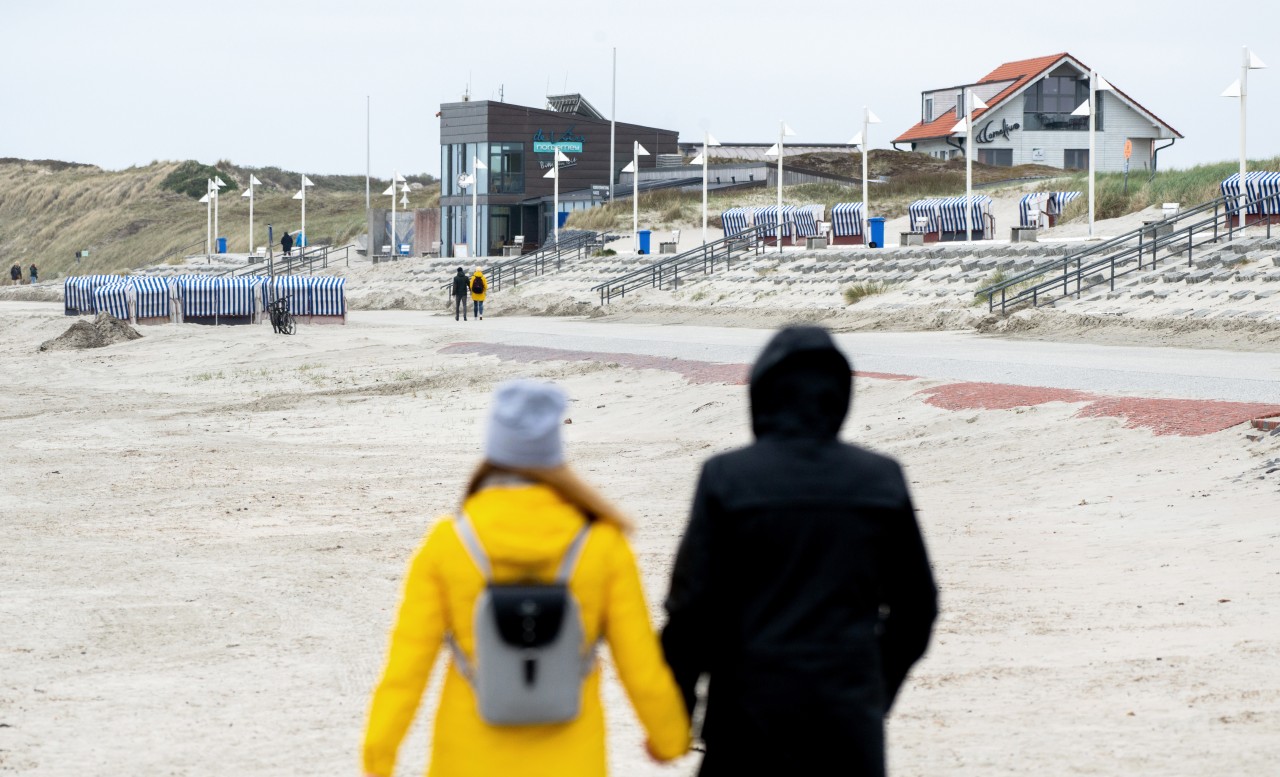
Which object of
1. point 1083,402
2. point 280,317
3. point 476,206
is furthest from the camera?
point 476,206

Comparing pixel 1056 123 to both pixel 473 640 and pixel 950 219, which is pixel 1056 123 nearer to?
pixel 950 219

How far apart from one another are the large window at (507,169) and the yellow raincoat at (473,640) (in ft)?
232

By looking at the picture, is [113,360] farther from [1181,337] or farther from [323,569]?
[323,569]

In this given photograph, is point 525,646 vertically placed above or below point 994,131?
below

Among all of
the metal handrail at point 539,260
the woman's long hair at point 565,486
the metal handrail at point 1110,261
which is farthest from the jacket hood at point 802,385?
the metal handrail at point 539,260

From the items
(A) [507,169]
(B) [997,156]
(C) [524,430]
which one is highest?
(B) [997,156]

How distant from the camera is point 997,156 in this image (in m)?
75.5

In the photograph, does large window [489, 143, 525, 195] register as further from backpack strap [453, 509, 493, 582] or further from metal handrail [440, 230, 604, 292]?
backpack strap [453, 509, 493, 582]

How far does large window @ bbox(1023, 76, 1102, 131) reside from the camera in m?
74.4

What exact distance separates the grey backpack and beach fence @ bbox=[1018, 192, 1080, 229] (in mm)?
42645

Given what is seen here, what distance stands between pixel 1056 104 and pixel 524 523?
7531cm

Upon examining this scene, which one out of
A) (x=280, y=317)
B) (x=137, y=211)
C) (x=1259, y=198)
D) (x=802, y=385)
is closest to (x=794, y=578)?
(x=802, y=385)

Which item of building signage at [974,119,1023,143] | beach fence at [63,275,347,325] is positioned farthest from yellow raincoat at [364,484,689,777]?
building signage at [974,119,1023,143]

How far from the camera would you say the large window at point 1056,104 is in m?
74.4
